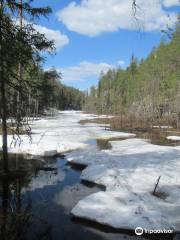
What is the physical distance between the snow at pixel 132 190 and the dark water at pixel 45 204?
0.44 metres

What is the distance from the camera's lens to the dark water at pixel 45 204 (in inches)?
313

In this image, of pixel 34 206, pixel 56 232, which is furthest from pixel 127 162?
pixel 56 232

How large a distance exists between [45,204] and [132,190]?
325 centimetres

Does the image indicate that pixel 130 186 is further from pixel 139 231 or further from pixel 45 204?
pixel 139 231

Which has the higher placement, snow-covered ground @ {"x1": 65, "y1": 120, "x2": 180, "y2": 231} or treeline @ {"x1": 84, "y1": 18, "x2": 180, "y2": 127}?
treeline @ {"x1": 84, "y1": 18, "x2": 180, "y2": 127}

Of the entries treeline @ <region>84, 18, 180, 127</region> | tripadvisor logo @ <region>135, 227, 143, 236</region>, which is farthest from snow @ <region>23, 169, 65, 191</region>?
treeline @ <region>84, 18, 180, 127</region>

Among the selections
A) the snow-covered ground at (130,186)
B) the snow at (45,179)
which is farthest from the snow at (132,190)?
the snow at (45,179)

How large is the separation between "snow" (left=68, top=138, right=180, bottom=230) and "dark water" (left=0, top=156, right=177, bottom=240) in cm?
44

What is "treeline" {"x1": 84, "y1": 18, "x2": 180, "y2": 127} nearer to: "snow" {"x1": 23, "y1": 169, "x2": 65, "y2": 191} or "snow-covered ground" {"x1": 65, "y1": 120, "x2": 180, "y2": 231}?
"snow-covered ground" {"x1": 65, "y1": 120, "x2": 180, "y2": 231}

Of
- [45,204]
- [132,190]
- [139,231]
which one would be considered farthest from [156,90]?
[139,231]

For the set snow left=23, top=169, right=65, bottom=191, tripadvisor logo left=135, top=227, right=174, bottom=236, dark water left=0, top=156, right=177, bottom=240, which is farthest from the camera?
snow left=23, top=169, right=65, bottom=191

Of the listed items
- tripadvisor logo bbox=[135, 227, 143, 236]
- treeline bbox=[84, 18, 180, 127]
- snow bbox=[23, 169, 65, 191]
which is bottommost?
tripadvisor logo bbox=[135, 227, 143, 236]

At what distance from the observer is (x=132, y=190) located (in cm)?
1171

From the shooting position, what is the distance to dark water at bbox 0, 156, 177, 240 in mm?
7953
